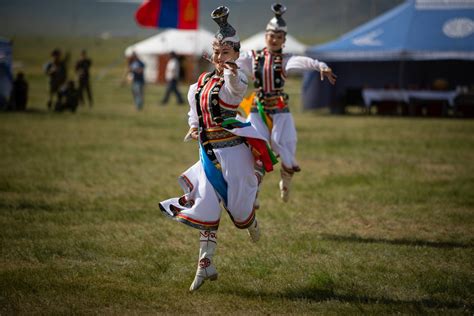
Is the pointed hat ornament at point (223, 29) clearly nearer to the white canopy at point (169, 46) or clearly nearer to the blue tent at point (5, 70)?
the blue tent at point (5, 70)

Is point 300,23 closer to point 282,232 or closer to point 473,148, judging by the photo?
point 473,148

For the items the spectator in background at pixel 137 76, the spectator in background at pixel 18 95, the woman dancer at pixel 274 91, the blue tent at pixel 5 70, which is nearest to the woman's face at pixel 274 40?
the woman dancer at pixel 274 91

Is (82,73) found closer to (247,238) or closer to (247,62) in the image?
(247,62)

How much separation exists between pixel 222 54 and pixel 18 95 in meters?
19.6

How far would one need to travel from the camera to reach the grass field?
5.93m

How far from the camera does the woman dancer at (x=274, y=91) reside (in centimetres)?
888

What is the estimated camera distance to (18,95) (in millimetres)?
24297

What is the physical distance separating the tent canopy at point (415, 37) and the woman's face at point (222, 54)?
19.0 m

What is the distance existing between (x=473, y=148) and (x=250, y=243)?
9779 mm

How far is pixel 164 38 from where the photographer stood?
4709 centimetres

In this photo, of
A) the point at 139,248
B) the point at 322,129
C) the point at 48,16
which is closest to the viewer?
the point at 139,248

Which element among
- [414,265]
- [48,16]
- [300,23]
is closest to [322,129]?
[414,265]

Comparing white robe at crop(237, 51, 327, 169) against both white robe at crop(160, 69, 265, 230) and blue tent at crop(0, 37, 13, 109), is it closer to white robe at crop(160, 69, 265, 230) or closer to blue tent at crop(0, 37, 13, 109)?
white robe at crop(160, 69, 265, 230)

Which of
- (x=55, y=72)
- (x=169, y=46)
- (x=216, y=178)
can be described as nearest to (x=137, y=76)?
(x=55, y=72)
